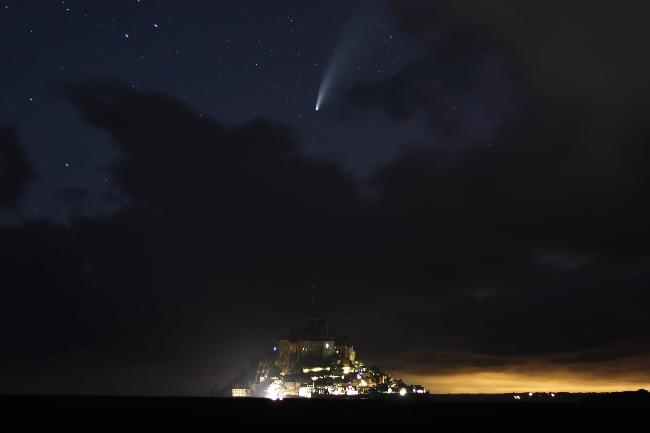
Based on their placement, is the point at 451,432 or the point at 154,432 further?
the point at 451,432

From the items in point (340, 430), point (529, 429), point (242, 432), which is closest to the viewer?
point (242, 432)

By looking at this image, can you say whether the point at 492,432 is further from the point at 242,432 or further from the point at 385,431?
the point at 242,432

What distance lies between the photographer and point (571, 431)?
2030 inches

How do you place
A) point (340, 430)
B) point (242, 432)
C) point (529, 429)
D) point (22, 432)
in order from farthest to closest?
point (529, 429) → point (340, 430) → point (242, 432) → point (22, 432)

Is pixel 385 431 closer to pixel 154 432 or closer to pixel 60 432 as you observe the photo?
pixel 154 432

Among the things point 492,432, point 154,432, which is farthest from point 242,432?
point 492,432

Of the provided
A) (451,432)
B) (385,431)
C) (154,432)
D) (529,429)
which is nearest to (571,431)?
(529,429)

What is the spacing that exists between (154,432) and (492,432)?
28849mm

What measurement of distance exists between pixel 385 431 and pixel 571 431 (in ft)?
57.9

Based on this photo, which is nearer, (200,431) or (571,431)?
(200,431)

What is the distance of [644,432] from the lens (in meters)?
50.1

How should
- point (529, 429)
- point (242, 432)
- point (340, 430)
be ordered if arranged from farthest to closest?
1. point (529, 429)
2. point (340, 430)
3. point (242, 432)

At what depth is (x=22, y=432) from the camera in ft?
139

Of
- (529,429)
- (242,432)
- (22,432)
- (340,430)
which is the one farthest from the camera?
(529,429)
